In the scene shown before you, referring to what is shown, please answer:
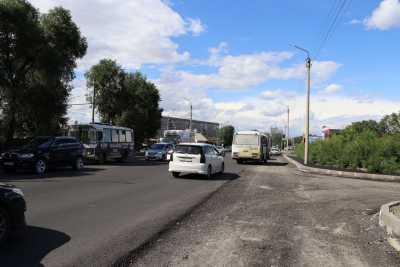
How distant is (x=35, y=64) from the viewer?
2909 centimetres

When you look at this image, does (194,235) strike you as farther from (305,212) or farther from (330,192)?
(330,192)

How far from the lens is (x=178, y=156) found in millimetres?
18859

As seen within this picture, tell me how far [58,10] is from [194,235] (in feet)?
90.8

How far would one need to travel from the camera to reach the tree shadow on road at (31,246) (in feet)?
18.6

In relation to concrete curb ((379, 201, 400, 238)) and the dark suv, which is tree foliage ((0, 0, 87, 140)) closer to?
the dark suv

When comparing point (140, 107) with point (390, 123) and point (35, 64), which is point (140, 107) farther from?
point (390, 123)

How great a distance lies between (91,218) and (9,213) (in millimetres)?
2424

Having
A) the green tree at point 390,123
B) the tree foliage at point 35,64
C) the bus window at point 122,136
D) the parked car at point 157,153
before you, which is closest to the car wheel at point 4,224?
the tree foliage at point 35,64

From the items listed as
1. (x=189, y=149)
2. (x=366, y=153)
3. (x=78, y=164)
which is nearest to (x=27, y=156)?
(x=78, y=164)

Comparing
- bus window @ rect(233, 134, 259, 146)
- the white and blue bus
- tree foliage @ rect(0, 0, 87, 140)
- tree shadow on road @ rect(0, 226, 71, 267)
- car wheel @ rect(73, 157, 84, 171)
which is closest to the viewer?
tree shadow on road @ rect(0, 226, 71, 267)

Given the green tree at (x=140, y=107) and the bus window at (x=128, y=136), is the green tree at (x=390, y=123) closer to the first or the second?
the green tree at (x=140, y=107)

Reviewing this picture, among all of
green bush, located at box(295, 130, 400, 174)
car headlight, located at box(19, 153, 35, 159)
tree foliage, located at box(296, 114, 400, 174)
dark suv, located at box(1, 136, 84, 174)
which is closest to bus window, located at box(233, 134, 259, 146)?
tree foliage, located at box(296, 114, 400, 174)

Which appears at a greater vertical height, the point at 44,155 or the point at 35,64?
the point at 35,64

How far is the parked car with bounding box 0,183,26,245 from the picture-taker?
21.2 feet
